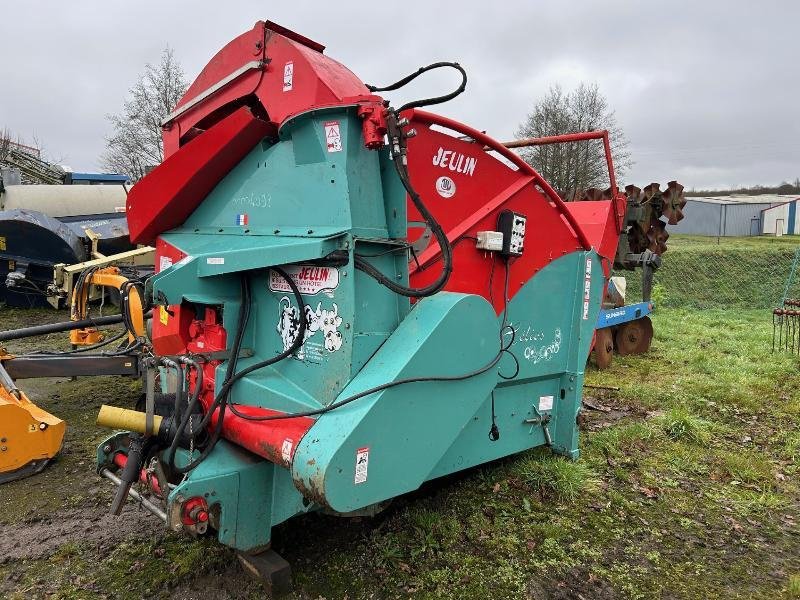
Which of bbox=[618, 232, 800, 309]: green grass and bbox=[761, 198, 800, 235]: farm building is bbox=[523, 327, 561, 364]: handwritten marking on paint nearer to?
bbox=[618, 232, 800, 309]: green grass

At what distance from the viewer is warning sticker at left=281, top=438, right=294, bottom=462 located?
7.28 ft

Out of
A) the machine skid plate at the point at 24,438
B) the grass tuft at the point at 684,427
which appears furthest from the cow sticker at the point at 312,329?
the grass tuft at the point at 684,427

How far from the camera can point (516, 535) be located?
3.13 m

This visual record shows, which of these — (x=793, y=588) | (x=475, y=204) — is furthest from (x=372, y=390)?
(x=793, y=588)

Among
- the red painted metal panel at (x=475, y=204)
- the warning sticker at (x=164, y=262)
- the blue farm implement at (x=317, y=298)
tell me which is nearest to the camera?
the blue farm implement at (x=317, y=298)

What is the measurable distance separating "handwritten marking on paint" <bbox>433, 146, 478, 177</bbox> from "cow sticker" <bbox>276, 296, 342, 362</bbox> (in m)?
0.95

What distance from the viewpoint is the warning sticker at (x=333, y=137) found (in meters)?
2.39

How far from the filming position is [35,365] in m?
4.38

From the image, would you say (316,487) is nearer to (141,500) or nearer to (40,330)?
(141,500)

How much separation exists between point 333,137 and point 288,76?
1.67 ft

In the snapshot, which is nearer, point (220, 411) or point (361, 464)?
point (361, 464)

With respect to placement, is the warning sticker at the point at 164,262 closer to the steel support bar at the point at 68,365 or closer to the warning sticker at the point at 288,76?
the warning sticker at the point at 288,76

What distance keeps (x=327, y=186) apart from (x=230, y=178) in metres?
0.84

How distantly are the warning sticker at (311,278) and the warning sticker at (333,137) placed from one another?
0.50 meters
